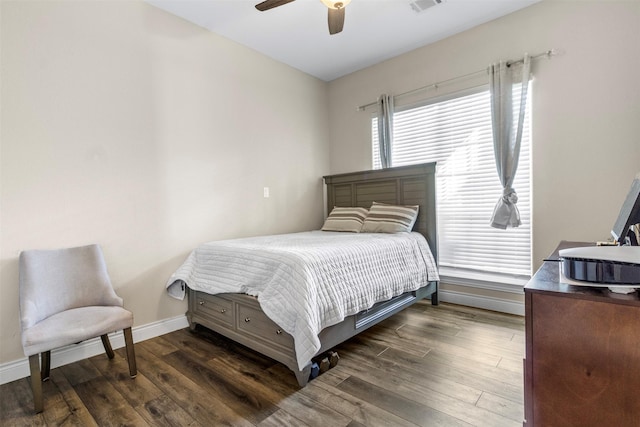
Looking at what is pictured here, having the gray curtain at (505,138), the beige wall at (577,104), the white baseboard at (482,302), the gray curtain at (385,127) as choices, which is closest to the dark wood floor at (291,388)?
the white baseboard at (482,302)

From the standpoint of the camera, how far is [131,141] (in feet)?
8.04

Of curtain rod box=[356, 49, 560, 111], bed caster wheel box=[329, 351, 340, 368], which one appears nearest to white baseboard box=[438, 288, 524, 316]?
bed caster wheel box=[329, 351, 340, 368]

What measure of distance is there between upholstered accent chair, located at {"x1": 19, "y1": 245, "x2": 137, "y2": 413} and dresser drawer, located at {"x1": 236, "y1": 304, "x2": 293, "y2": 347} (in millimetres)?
669

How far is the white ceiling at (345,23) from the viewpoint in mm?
2639

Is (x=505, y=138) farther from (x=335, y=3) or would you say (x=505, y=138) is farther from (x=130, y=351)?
(x=130, y=351)

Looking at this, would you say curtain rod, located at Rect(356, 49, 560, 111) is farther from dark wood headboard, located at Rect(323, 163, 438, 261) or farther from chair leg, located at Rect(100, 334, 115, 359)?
chair leg, located at Rect(100, 334, 115, 359)

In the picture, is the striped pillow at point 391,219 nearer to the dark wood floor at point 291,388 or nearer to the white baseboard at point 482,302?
the white baseboard at point 482,302

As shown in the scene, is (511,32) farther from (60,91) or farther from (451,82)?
(60,91)

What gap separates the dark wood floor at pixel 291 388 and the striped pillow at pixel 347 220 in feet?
3.91

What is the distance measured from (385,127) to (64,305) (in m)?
3.30

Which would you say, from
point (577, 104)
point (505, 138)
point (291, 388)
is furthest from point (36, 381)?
point (577, 104)

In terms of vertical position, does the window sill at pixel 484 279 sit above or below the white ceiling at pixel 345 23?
below

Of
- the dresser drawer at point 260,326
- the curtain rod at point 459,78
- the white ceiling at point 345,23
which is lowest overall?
the dresser drawer at point 260,326

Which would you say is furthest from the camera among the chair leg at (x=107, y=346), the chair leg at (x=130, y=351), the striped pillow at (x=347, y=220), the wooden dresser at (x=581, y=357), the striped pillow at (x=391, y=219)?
A: the striped pillow at (x=347, y=220)
